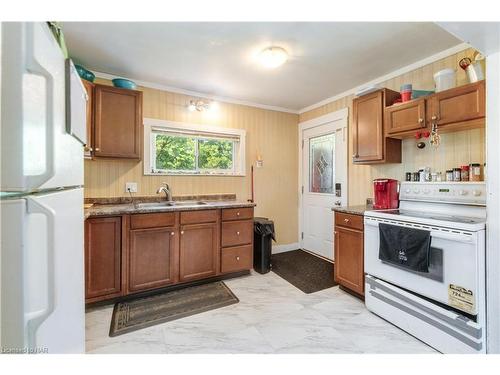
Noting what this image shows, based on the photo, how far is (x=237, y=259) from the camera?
282 centimetres

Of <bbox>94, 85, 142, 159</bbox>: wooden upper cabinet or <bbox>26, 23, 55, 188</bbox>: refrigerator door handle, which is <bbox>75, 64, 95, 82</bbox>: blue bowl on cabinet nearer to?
<bbox>94, 85, 142, 159</bbox>: wooden upper cabinet

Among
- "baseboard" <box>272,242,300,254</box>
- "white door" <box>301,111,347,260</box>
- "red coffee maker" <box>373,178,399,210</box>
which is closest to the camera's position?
"red coffee maker" <box>373,178,399,210</box>

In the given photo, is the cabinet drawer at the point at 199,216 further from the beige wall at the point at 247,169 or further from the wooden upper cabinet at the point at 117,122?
the wooden upper cabinet at the point at 117,122

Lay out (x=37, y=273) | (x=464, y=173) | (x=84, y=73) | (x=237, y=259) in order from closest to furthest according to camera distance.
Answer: (x=37, y=273)
(x=464, y=173)
(x=84, y=73)
(x=237, y=259)

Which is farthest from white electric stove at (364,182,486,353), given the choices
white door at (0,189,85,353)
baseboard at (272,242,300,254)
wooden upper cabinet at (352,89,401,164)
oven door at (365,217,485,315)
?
white door at (0,189,85,353)

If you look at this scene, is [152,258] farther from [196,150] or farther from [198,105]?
[198,105]

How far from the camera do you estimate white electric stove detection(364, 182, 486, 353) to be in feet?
4.86

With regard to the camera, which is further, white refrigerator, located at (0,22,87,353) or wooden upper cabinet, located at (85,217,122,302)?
wooden upper cabinet, located at (85,217,122,302)

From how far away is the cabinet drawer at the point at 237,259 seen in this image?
108 inches

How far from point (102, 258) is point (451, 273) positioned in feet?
9.28

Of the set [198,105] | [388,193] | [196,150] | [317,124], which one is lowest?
[388,193]

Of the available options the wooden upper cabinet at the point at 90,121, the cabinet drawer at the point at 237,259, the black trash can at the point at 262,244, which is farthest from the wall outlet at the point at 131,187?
the black trash can at the point at 262,244

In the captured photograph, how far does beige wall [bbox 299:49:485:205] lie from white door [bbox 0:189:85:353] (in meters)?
2.93

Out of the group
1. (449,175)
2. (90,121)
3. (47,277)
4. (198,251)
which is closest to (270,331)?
(198,251)
